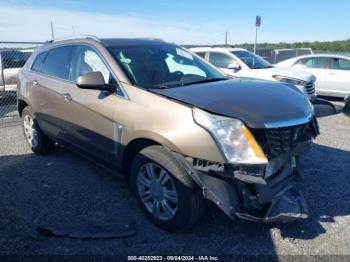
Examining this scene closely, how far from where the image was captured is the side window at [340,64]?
37.2ft

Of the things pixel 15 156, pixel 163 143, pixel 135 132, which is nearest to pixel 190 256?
pixel 163 143

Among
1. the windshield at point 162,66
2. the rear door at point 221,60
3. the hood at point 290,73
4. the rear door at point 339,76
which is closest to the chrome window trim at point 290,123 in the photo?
the windshield at point 162,66

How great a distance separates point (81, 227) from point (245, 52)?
27.3 ft

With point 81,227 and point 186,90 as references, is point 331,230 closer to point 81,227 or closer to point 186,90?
point 186,90

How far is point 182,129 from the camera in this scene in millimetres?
2973

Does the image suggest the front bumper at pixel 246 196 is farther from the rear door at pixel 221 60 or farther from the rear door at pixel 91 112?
the rear door at pixel 221 60

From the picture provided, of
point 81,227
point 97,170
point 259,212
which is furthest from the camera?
point 97,170

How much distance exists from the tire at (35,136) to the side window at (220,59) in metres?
5.98

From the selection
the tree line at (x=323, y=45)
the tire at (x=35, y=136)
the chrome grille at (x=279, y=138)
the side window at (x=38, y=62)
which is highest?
the tree line at (x=323, y=45)

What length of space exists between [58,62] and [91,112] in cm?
135

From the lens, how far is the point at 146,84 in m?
3.64

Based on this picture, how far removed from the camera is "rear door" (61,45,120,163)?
374 cm

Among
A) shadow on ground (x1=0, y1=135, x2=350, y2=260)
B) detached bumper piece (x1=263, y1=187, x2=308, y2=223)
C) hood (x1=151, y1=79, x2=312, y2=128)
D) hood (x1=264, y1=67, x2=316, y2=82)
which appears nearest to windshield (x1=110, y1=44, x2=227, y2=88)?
hood (x1=151, y1=79, x2=312, y2=128)

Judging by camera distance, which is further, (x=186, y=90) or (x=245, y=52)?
(x=245, y=52)
